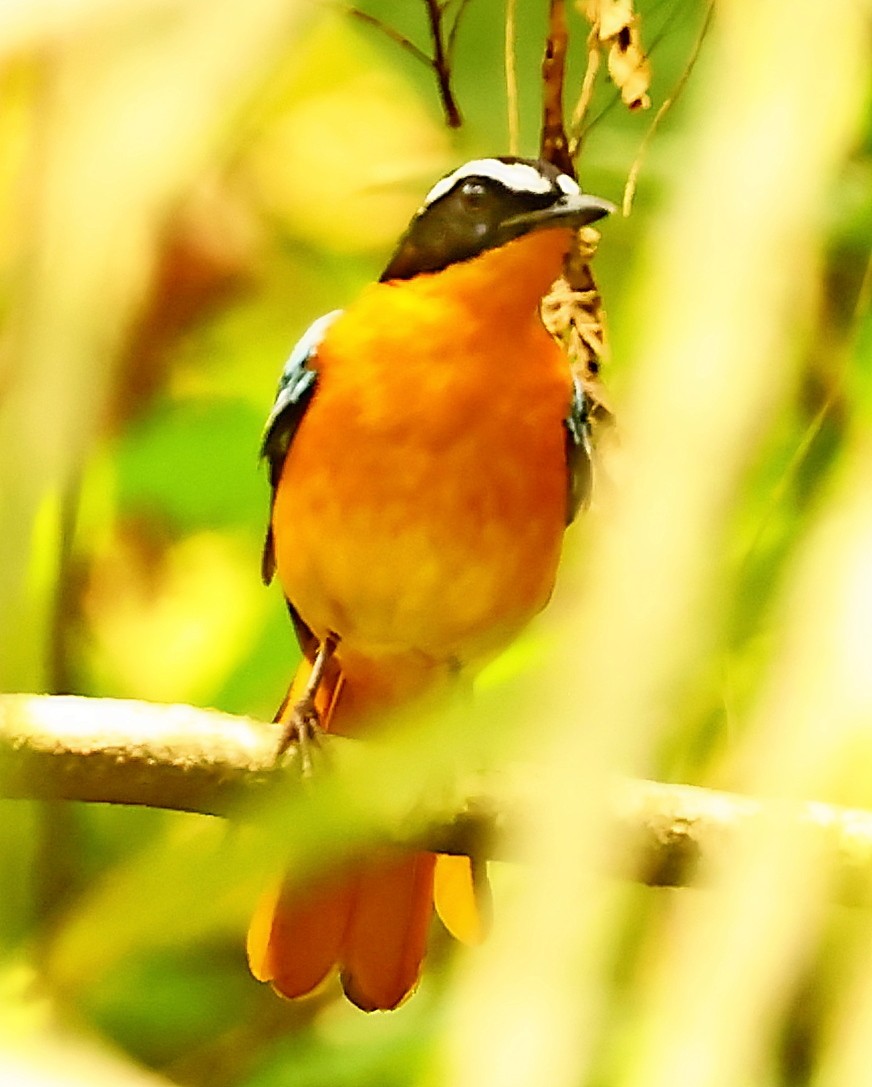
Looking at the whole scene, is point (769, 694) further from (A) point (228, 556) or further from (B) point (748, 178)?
(A) point (228, 556)

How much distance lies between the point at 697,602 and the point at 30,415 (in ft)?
0.36

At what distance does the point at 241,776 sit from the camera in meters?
0.90

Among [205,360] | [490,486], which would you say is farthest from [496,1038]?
[205,360]

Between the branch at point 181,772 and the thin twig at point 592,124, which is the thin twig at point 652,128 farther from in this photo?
the branch at point 181,772

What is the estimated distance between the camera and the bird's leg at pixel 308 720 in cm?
90

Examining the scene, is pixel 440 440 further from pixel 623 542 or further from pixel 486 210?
pixel 623 542

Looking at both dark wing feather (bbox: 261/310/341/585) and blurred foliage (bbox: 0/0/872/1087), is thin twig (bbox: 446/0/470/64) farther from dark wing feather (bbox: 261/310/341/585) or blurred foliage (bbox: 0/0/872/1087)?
blurred foliage (bbox: 0/0/872/1087)

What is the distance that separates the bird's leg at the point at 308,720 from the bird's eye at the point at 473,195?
0.37 metres

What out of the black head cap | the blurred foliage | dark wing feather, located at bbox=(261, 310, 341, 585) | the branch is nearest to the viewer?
the blurred foliage

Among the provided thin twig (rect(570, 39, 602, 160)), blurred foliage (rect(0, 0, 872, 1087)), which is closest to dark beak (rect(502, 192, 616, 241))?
thin twig (rect(570, 39, 602, 160))

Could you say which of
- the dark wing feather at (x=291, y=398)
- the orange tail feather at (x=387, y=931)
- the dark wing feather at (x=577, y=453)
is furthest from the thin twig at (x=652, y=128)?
the orange tail feather at (x=387, y=931)

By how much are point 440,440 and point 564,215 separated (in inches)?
7.0

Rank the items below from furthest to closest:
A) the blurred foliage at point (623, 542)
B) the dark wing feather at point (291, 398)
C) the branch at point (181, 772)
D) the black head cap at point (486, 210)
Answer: the dark wing feather at point (291, 398) < the black head cap at point (486, 210) < the branch at point (181, 772) < the blurred foliage at point (623, 542)

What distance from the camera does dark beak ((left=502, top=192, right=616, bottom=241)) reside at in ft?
3.07
